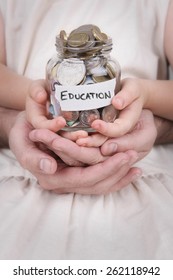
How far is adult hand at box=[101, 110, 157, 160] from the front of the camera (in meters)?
0.83

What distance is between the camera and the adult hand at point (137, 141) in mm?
826

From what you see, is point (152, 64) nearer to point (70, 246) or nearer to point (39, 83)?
point (39, 83)

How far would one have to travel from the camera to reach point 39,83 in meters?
0.90

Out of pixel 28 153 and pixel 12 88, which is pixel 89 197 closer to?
pixel 28 153

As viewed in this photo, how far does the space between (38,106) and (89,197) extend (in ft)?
→ 0.63

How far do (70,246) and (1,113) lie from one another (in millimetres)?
462

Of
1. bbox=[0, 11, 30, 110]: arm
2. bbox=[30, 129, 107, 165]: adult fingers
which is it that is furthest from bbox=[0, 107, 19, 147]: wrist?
bbox=[30, 129, 107, 165]: adult fingers

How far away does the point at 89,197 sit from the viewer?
87cm

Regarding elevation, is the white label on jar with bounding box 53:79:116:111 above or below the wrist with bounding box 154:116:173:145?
above

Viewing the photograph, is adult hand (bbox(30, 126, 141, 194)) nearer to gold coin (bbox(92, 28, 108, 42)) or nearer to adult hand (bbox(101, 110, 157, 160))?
adult hand (bbox(101, 110, 157, 160))

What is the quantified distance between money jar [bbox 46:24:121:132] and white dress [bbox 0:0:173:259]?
0.50 feet

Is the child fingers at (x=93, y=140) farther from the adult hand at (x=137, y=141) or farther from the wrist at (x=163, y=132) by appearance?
the wrist at (x=163, y=132)
